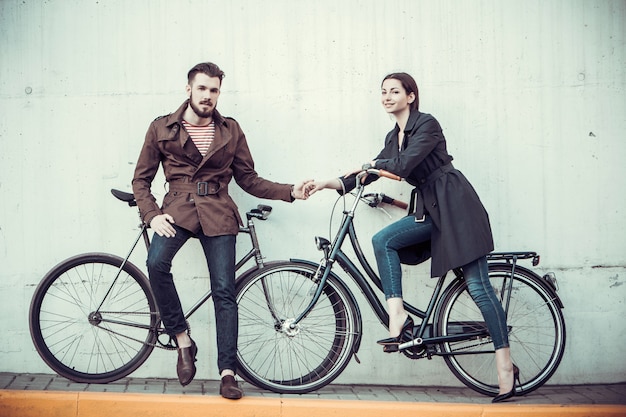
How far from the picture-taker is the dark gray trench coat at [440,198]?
15.5 feet

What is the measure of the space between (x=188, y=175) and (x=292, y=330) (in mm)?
1295

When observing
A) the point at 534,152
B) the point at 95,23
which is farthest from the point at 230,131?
the point at 534,152

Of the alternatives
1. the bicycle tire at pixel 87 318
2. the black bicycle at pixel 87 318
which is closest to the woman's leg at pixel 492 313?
the black bicycle at pixel 87 318

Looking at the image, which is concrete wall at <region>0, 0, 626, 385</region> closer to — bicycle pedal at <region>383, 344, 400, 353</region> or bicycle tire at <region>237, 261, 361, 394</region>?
bicycle tire at <region>237, 261, 361, 394</region>

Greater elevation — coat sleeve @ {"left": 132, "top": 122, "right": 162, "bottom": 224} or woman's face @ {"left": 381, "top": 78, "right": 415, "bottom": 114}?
woman's face @ {"left": 381, "top": 78, "right": 415, "bottom": 114}

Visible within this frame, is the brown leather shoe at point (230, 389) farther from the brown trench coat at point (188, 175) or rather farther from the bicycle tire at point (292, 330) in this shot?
the brown trench coat at point (188, 175)

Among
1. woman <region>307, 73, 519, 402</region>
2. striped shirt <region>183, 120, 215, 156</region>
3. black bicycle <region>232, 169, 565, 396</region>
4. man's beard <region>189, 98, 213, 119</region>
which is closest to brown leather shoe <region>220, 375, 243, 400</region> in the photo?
black bicycle <region>232, 169, 565, 396</region>

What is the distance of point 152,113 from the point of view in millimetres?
5598

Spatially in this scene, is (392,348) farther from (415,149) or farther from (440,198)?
(415,149)

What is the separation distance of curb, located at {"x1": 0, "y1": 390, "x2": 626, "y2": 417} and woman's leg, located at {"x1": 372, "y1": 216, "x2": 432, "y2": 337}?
0.58 m

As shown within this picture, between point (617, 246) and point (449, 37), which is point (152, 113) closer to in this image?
point (449, 37)

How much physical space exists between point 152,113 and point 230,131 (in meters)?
0.96

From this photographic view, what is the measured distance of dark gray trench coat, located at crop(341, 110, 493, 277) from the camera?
186 inches

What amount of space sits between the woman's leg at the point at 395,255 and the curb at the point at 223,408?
581 millimetres
